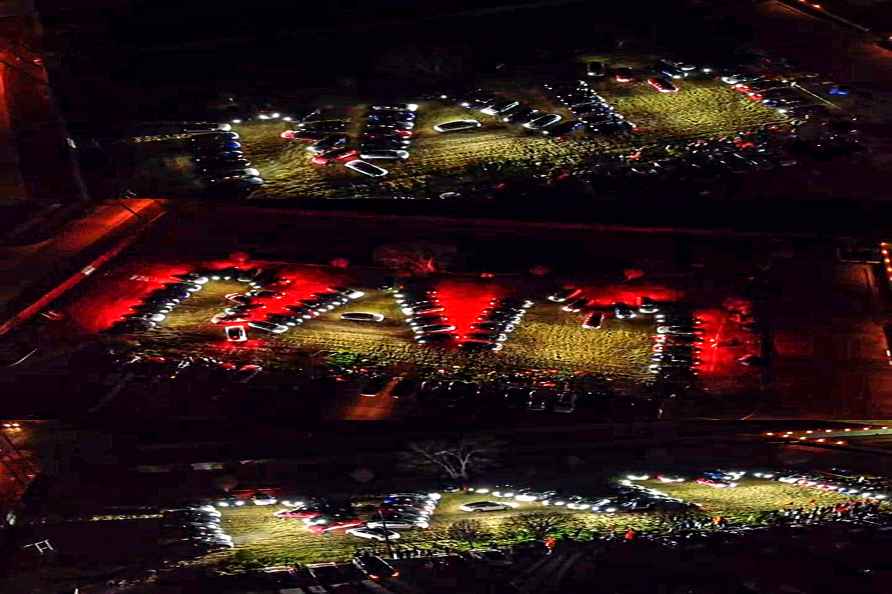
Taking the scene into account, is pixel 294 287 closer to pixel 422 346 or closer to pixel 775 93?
pixel 422 346

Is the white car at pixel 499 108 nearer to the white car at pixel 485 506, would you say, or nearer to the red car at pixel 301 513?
the white car at pixel 485 506

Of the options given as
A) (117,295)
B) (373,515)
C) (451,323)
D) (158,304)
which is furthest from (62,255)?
(373,515)

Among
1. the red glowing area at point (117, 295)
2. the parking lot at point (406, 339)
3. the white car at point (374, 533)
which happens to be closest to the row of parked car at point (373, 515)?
the white car at point (374, 533)

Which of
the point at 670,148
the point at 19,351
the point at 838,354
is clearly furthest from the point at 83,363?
the point at 838,354

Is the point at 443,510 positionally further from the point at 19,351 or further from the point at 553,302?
the point at 19,351

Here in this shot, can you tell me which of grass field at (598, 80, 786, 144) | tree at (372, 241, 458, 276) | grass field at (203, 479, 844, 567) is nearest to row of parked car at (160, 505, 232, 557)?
grass field at (203, 479, 844, 567)
